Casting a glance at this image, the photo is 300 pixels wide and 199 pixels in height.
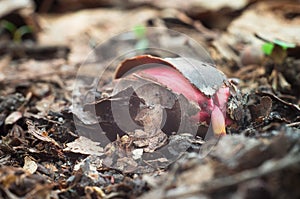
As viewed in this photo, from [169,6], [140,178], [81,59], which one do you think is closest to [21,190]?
[140,178]

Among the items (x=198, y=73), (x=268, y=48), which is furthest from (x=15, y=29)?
(x=198, y=73)

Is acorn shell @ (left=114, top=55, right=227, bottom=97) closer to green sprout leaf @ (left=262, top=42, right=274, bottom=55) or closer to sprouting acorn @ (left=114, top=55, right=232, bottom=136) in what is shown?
sprouting acorn @ (left=114, top=55, right=232, bottom=136)

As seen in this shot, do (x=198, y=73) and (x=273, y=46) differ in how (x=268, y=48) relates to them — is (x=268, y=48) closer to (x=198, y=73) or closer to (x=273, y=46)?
(x=273, y=46)

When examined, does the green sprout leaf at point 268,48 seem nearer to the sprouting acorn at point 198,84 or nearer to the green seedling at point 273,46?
the green seedling at point 273,46

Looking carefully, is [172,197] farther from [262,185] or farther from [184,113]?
[184,113]

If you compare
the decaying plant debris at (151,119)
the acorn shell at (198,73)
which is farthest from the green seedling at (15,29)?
the acorn shell at (198,73)

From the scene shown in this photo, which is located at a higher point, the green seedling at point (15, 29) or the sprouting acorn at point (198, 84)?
the sprouting acorn at point (198, 84)
